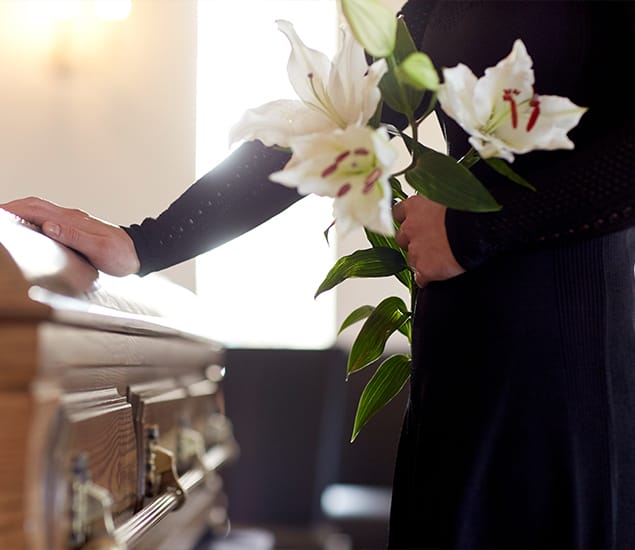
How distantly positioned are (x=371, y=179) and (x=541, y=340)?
0.32m

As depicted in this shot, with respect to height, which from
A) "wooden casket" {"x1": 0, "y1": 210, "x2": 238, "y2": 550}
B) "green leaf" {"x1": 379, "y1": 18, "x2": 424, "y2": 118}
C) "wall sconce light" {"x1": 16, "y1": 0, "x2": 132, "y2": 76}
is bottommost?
"wooden casket" {"x1": 0, "y1": 210, "x2": 238, "y2": 550}

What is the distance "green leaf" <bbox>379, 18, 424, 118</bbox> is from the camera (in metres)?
0.77

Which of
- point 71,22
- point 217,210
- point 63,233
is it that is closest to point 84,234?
point 63,233

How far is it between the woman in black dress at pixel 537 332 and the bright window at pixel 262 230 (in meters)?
2.87

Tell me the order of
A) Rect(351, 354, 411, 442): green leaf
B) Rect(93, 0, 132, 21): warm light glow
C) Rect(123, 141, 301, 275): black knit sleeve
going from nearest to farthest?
Rect(351, 354, 411, 442): green leaf, Rect(123, 141, 301, 275): black knit sleeve, Rect(93, 0, 132, 21): warm light glow

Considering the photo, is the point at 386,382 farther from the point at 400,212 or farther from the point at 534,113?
the point at 534,113

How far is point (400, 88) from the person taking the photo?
77cm

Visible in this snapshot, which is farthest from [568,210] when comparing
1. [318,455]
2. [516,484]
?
[318,455]

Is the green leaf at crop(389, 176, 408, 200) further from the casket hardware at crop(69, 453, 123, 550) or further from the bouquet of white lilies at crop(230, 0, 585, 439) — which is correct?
the casket hardware at crop(69, 453, 123, 550)

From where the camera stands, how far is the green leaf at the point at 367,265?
100 cm

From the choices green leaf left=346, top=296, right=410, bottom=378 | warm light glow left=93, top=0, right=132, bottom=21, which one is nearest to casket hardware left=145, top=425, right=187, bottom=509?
green leaf left=346, top=296, right=410, bottom=378

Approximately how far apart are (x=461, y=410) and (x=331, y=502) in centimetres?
259

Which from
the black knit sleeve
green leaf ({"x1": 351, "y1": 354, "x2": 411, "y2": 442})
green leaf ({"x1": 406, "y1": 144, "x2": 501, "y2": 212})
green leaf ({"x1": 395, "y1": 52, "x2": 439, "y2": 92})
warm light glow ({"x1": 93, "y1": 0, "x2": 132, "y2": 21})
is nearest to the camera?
green leaf ({"x1": 395, "y1": 52, "x2": 439, "y2": 92})

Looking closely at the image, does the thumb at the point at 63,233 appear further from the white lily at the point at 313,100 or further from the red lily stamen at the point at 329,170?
the red lily stamen at the point at 329,170
